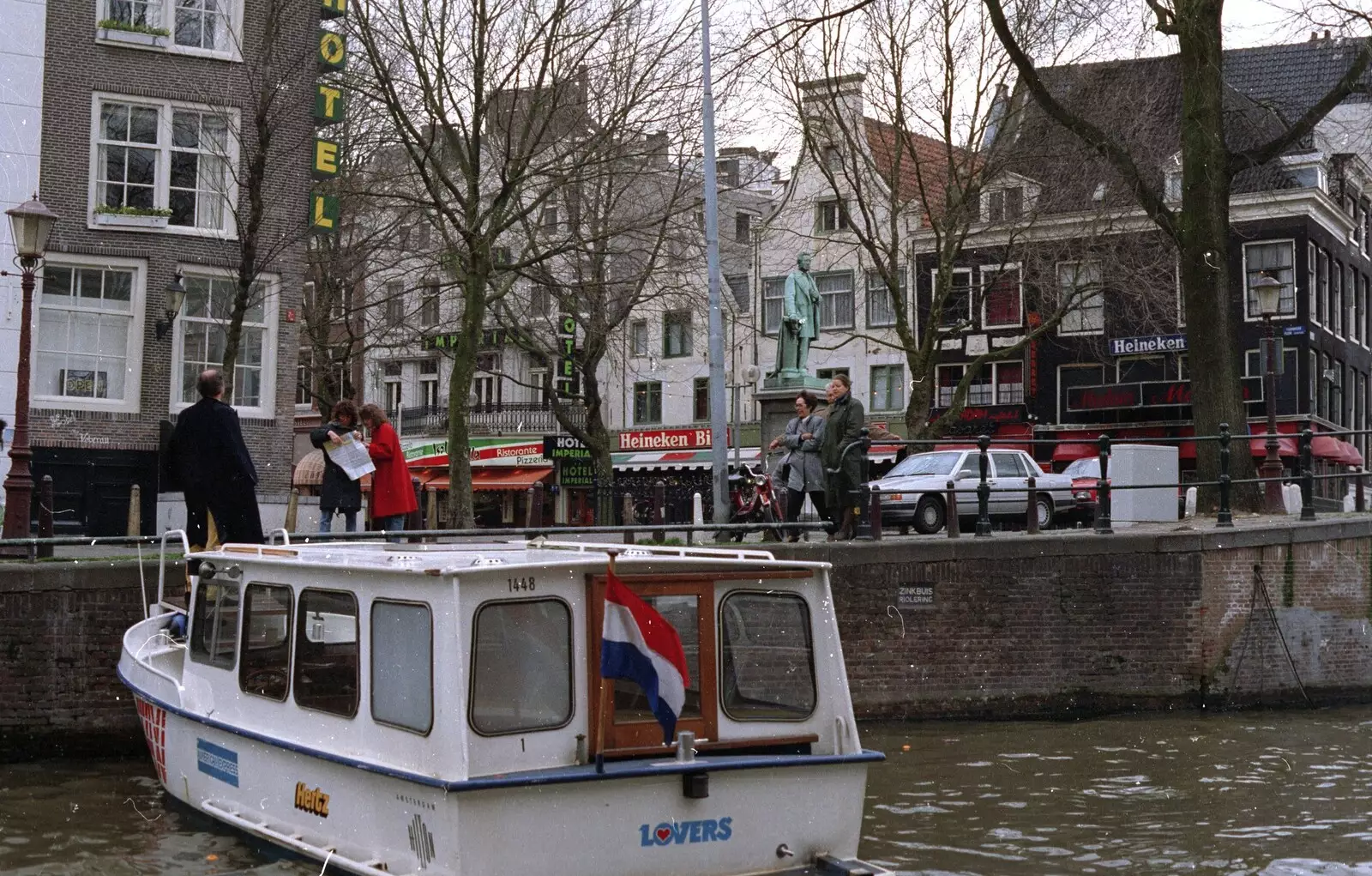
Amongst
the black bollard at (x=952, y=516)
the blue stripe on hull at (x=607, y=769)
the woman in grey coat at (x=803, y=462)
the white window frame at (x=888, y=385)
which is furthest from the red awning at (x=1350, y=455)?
the blue stripe on hull at (x=607, y=769)

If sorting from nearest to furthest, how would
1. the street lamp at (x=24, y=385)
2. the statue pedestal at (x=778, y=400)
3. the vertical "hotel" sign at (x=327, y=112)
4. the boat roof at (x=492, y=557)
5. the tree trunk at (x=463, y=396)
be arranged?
the boat roof at (x=492, y=557) < the street lamp at (x=24, y=385) < the statue pedestal at (x=778, y=400) < the tree trunk at (x=463, y=396) < the vertical "hotel" sign at (x=327, y=112)

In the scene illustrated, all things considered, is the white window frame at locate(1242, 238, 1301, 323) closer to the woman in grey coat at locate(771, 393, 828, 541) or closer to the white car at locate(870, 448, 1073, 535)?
the white car at locate(870, 448, 1073, 535)

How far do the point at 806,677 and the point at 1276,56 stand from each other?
3909cm

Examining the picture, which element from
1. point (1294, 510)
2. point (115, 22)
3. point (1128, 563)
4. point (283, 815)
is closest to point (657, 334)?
point (115, 22)

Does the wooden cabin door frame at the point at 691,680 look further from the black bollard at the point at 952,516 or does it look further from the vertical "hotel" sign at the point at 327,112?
the vertical "hotel" sign at the point at 327,112

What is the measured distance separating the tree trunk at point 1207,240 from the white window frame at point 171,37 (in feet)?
44.2

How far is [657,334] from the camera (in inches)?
1882

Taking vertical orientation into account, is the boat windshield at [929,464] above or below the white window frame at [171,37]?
below

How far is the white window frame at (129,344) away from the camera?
914 inches

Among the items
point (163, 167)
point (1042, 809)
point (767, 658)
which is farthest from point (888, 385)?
point (767, 658)

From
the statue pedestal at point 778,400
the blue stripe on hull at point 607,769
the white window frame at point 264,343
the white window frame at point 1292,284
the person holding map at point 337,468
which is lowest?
the blue stripe on hull at point 607,769

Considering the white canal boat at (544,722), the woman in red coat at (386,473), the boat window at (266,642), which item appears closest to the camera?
the white canal boat at (544,722)

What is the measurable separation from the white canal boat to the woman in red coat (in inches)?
198

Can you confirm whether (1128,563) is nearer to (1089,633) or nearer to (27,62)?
(1089,633)
